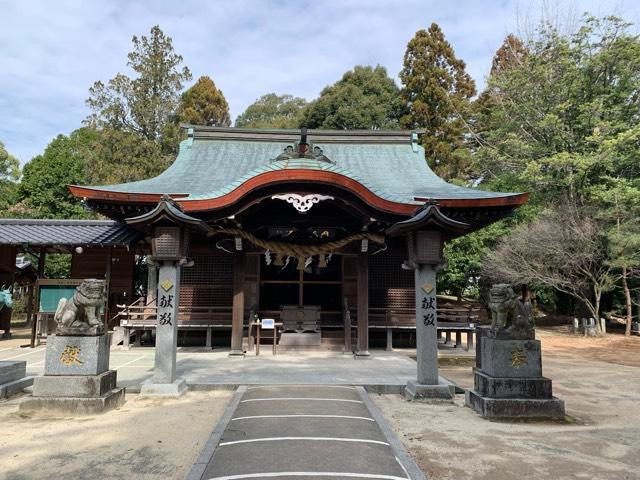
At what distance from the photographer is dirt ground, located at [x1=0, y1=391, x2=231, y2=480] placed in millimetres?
4273

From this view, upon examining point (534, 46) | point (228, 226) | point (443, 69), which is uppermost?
point (443, 69)

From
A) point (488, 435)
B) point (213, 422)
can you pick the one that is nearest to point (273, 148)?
point (213, 422)

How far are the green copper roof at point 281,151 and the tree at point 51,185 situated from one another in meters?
15.3

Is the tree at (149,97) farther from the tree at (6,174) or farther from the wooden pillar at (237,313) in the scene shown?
the wooden pillar at (237,313)

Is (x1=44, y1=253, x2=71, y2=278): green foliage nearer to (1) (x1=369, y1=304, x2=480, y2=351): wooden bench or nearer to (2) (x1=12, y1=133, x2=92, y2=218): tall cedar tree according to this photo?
(2) (x1=12, y1=133, x2=92, y2=218): tall cedar tree

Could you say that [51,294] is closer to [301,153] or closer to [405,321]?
[301,153]

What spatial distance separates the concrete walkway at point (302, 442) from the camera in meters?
4.03

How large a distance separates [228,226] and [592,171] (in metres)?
17.1

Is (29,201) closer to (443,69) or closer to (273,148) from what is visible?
(273,148)

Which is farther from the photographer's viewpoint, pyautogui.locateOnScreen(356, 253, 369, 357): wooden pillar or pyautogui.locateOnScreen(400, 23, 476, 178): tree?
pyautogui.locateOnScreen(400, 23, 476, 178): tree

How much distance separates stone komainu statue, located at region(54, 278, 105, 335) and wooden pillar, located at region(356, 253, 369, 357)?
266 inches

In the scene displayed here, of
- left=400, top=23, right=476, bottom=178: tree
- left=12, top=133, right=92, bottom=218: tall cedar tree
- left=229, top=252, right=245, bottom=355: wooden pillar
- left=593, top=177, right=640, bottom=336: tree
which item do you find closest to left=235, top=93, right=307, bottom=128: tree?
left=400, top=23, right=476, bottom=178: tree

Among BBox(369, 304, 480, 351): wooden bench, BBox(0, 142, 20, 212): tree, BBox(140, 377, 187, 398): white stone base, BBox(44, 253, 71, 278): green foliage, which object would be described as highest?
BBox(0, 142, 20, 212): tree

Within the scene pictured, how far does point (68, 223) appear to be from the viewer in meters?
14.4
